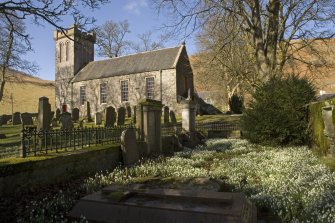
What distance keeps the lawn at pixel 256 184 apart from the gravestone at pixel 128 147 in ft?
1.50

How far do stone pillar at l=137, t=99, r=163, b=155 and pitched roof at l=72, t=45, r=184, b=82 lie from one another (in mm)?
24281

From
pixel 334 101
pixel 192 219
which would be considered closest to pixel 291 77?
pixel 334 101

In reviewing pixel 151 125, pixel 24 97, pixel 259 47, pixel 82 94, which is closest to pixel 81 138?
pixel 151 125

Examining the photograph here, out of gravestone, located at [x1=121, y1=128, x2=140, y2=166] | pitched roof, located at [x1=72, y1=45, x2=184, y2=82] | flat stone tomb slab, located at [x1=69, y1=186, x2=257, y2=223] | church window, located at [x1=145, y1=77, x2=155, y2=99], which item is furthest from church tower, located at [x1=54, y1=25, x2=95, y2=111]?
flat stone tomb slab, located at [x1=69, y1=186, x2=257, y2=223]

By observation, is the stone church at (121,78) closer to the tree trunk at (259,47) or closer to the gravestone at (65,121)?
the tree trunk at (259,47)

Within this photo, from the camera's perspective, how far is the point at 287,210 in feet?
16.6

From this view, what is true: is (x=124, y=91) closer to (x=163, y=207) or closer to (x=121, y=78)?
(x=121, y=78)

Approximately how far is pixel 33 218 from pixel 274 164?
23.4 feet

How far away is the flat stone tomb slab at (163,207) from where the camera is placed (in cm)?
420

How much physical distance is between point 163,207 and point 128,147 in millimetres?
6032

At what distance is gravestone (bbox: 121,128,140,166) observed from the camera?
1024 centimetres

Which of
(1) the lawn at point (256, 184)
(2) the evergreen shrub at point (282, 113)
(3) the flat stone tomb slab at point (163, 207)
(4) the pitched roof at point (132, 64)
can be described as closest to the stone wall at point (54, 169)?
(1) the lawn at point (256, 184)

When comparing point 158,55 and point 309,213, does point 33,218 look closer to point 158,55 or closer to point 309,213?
point 309,213

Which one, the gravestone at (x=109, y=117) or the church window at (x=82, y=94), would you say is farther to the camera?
the church window at (x=82, y=94)
